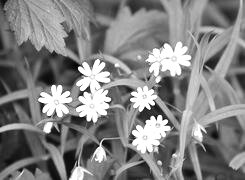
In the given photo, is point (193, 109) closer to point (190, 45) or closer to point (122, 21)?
point (190, 45)

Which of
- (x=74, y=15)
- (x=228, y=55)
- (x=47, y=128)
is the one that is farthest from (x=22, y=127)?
(x=228, y=55)

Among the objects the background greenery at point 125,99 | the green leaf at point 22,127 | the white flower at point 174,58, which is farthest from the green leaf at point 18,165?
the white flower at point 174,58

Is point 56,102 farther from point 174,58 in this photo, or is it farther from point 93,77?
point 174,58

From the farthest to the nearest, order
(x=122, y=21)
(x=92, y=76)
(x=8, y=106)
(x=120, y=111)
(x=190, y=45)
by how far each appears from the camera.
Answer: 1. (x=122, y=21)
2. (x=8, y=106)
3. (x=190, y=45)
4. (x=120, y=111)
5. (x=92, y=76)

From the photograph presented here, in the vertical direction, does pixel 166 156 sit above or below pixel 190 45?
below

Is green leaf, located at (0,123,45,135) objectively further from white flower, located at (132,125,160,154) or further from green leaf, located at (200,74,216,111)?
green leaf, located at (200,74,216,111)

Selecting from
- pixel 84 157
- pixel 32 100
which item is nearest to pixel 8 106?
pixel 32 100
